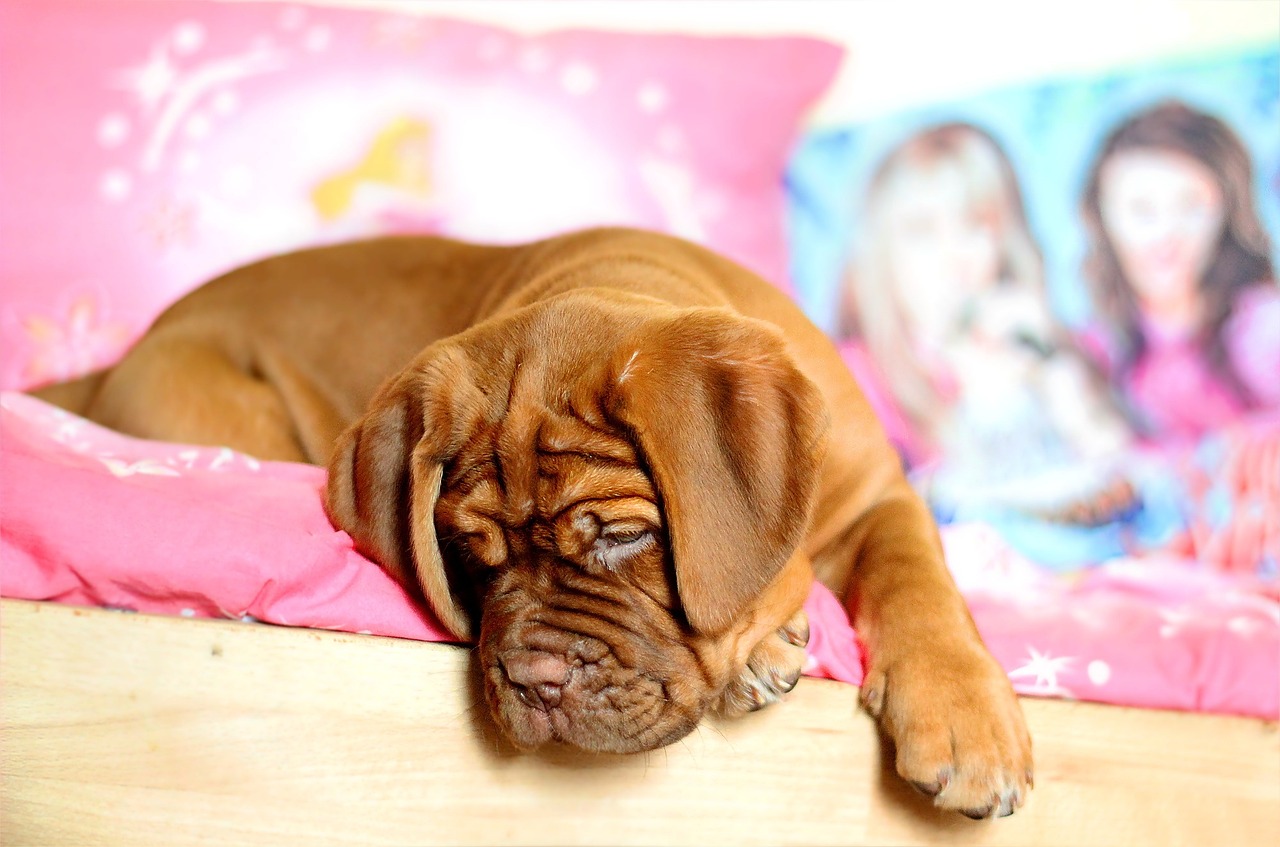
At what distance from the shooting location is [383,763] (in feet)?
8.21

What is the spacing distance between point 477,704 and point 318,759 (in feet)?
1.14

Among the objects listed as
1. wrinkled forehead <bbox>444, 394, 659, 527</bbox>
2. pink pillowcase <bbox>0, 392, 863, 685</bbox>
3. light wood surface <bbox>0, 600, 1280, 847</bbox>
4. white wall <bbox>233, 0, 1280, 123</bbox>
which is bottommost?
light wood surface <bbox>0, 600, 1280, 847</bbox>

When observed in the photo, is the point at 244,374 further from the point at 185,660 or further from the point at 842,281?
the point at 842,281

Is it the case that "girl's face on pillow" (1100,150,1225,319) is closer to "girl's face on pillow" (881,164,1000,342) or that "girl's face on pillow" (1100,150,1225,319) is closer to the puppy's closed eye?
"girl's face on pillow" (881,164,1000,342)

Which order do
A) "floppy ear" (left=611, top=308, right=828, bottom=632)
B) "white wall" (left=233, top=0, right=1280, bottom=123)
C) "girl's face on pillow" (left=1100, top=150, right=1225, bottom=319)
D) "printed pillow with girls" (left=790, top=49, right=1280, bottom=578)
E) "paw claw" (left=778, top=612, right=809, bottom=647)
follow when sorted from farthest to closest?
"white wall" (left=233, top=0, right=1280, bottom=123), "girl's face on pillow" (left=1100, top=150, right=1225, bottom=319), "printed pillow with girls" (left=790, top=49, right=1280, bottom=578), "paw claw" (left=778, top=612, right=809, bottom=647), "floppy ear" (left=611, top=308, right=828, bottom=632)

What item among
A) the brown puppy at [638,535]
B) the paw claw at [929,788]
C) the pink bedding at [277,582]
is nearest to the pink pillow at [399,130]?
the pink bedding at [277,582]

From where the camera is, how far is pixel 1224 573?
12.7 ft

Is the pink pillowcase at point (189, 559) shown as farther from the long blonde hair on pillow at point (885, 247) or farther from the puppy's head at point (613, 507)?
the long blonde hair on pillow at point (885, 247)

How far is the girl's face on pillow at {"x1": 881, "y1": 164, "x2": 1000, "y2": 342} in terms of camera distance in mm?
4770

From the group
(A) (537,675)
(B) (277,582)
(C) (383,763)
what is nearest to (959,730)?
(A) (537,675)

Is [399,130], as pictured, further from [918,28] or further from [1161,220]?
[1161,220]

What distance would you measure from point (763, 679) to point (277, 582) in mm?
1028

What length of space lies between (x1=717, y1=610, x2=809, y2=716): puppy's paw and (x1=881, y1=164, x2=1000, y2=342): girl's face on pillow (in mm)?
2563

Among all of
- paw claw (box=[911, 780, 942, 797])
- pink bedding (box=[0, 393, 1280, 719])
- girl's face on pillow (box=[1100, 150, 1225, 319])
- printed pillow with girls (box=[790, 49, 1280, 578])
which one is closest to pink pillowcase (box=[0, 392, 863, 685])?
pink bedding (box=[0, 393, 1280, 719])
